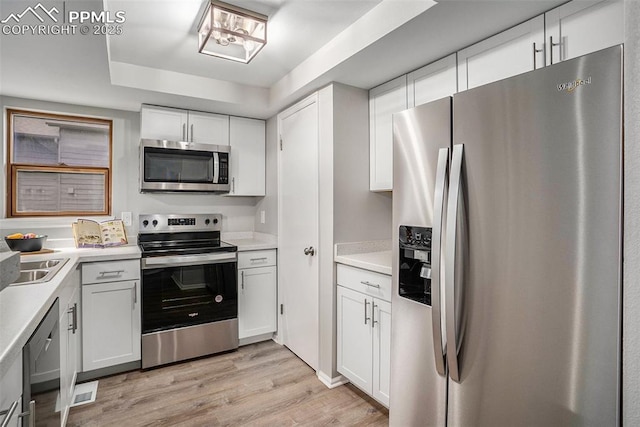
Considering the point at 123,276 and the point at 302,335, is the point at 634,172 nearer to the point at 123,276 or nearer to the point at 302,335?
the point at 302,335

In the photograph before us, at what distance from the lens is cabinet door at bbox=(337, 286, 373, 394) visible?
7.00ft

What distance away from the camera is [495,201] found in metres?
1.20

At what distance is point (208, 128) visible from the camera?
3.16 m

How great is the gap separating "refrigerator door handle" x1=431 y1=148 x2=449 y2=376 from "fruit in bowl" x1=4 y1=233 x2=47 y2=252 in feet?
8.77

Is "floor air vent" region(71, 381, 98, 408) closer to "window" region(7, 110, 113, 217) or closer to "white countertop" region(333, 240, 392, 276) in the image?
"window" region(7, 110, 113, 217)

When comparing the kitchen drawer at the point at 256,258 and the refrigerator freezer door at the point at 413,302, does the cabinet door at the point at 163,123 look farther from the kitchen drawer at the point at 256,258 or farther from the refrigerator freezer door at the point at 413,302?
the refrigerator freezer door at the point at 413,302

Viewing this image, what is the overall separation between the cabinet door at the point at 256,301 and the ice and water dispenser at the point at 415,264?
1.77 meters

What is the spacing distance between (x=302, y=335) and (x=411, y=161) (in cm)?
184

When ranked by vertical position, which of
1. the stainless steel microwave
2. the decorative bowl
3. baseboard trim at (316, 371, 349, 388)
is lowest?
baseboard trim at (316, 371, 349, 388)

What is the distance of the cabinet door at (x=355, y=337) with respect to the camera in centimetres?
213

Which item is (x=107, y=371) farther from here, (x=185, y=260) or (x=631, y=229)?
(x=631, y=229)

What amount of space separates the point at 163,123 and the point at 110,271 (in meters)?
1.29

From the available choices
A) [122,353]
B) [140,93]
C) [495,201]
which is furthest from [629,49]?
[122,353]

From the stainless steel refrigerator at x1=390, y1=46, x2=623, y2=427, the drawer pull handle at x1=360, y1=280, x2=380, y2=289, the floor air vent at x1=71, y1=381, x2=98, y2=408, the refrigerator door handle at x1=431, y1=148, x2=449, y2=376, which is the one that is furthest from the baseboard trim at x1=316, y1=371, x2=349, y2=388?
the floor air vent at x1=71, y1=381, x2=98, y2=408
